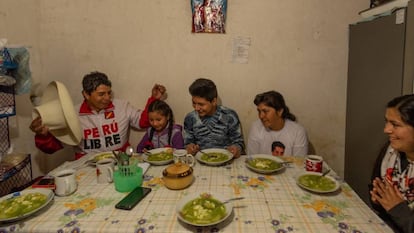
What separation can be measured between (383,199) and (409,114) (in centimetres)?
37

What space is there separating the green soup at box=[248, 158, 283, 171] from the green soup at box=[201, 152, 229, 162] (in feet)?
0.50

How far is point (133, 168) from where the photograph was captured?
127cm

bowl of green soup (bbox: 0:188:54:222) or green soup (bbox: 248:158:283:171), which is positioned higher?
green soup (bbox: 248:158:283:171)

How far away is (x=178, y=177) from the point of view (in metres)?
1.23

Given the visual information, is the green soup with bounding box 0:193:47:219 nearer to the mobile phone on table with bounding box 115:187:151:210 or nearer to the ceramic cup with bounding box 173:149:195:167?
the mobile phone on table with bounding box 115:187:151:210

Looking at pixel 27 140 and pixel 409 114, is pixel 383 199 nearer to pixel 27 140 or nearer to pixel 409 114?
pixel 409 114

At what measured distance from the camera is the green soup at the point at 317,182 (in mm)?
1228

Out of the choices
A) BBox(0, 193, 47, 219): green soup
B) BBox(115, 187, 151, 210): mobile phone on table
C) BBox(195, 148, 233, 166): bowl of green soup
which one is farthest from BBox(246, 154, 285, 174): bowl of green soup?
BBox(0, 193, 47, 219): green soup

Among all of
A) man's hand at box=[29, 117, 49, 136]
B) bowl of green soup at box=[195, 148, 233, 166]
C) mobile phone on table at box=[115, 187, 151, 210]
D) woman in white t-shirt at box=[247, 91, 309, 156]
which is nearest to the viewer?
mobile phone on table at box=[115, 187, 151, 210]

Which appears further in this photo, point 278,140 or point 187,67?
point 187,67

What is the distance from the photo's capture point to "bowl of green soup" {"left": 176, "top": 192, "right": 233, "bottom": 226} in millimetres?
975

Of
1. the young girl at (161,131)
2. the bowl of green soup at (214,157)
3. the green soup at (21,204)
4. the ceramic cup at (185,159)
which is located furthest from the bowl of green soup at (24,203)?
the young girl at (161,131)

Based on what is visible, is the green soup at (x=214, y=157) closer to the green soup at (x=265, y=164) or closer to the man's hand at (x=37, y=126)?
the green soup at (x=265, y=164)

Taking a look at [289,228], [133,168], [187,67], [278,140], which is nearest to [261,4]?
[187,67]
